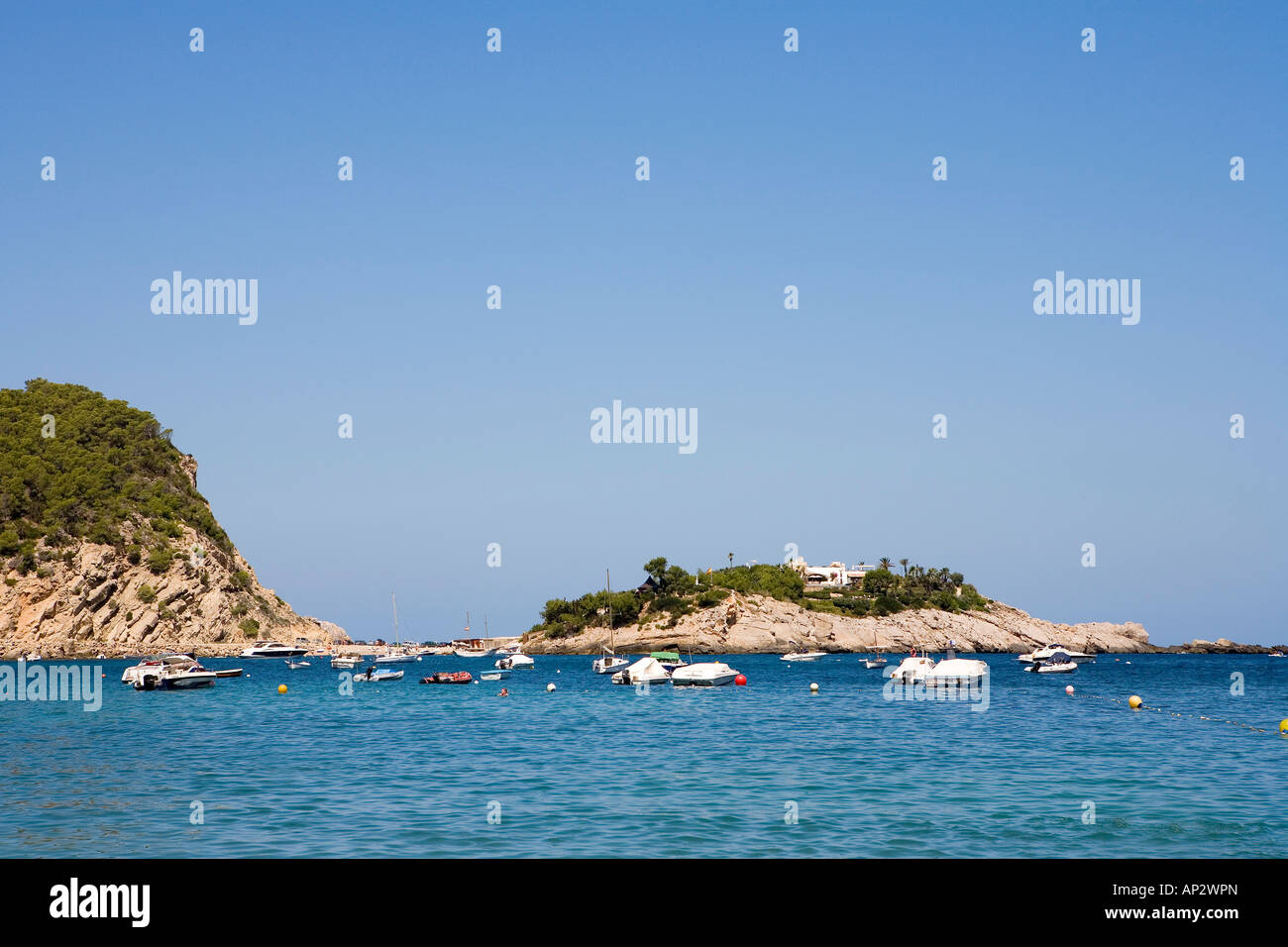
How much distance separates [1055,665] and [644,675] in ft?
210

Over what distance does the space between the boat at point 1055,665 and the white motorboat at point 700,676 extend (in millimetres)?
57730

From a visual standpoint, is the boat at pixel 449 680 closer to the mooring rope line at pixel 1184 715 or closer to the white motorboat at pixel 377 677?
the white motorboat at pixel 377 677

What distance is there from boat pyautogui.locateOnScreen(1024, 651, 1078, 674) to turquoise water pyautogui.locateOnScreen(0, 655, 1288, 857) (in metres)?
64.6

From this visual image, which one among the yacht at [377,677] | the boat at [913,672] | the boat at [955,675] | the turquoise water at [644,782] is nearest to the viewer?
the turquoise water at [644,782]

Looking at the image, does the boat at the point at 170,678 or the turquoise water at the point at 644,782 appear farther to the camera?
the boat at the point at 170,678

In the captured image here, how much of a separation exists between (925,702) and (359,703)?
47.0m

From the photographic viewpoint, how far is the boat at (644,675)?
112688 mm

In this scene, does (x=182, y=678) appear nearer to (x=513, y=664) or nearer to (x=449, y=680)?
(x=449, y=680)

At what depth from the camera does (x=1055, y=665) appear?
145375 millimetres

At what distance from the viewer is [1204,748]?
5094 centimetres

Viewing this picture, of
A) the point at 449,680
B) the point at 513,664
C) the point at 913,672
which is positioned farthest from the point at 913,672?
the point at 513,664

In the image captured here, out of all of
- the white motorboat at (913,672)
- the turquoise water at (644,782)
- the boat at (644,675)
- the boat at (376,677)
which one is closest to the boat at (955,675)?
the white motorboat at (913,672)
